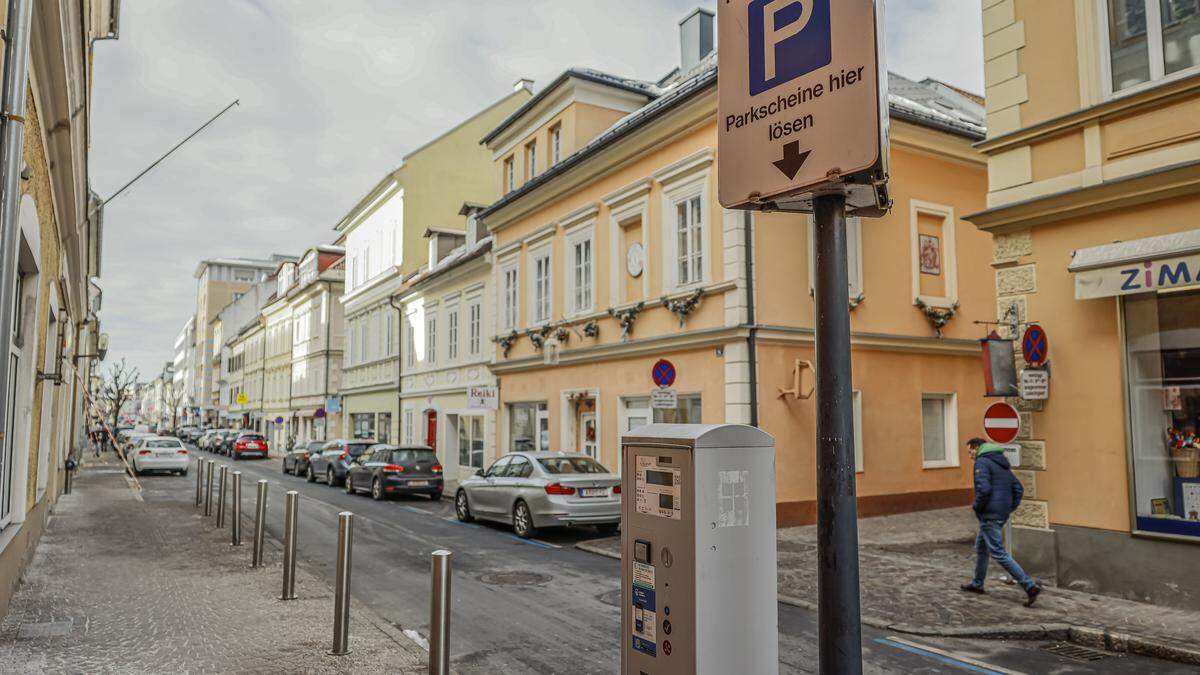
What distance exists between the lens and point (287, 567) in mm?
8297

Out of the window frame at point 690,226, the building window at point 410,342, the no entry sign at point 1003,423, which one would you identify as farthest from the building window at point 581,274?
the building window at point 410,342

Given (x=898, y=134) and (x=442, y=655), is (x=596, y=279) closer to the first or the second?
(x=898, y=134)

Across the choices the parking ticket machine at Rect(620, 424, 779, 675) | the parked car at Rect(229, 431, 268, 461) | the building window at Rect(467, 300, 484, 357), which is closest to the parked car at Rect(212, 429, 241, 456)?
the parked car at Rect(229, 431, 268, 461)

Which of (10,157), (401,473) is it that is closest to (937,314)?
(401,473)

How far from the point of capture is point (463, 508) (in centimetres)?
1662

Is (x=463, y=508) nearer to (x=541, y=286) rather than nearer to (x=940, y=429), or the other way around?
(x=541, y=286)

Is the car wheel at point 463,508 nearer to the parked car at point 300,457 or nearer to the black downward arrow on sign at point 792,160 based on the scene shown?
the parked car at point 300,457

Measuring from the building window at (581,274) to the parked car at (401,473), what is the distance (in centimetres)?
570

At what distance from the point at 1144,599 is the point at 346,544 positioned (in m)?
8.04

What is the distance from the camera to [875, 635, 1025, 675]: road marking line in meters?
6.57

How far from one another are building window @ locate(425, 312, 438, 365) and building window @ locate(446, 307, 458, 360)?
1.17m

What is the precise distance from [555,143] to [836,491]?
20.4 metres

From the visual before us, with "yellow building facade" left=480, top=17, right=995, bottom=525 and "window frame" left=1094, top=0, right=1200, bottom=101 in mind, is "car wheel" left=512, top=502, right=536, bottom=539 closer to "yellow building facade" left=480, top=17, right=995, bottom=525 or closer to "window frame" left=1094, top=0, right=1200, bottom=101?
"yellow building facade" left=480, top=17, right=995, bottom=525

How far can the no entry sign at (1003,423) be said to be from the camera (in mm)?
9820
